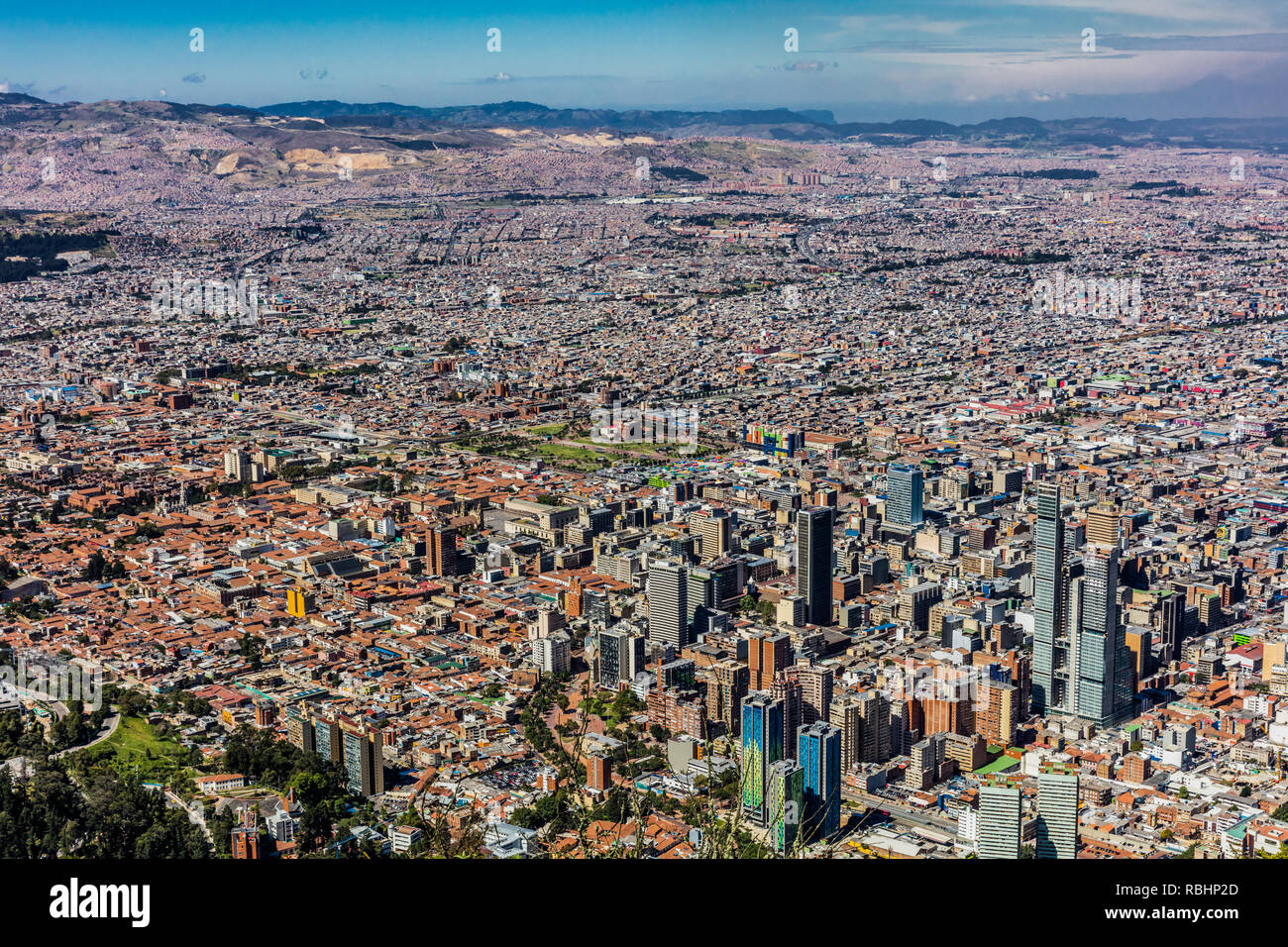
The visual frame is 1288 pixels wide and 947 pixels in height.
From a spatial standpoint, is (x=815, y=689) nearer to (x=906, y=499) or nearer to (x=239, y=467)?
(x=906, y=499)

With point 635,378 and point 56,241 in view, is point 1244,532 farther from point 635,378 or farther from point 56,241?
point 56,241

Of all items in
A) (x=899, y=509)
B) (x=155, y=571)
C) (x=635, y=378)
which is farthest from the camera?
(x=635, y=378)

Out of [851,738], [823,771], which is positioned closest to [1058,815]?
[823,771]

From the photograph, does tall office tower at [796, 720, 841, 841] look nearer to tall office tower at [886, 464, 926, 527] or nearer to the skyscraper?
the skyscraper

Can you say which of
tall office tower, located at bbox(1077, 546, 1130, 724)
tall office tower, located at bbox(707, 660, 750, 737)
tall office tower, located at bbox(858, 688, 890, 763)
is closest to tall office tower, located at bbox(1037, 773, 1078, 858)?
tall office tower, located at bbox(858, 688, 890, 763)

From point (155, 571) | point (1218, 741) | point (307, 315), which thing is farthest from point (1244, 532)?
point (307, 315)
